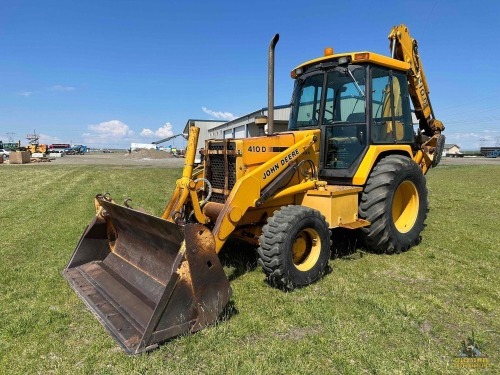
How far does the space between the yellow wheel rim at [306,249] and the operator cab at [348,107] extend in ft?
4.68

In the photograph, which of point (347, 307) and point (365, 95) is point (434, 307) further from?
point (365, 95)

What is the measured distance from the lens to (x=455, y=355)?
3232mm

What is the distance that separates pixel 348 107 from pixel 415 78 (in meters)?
2.27

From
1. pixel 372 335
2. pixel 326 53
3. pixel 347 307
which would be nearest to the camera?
pixel 372 335

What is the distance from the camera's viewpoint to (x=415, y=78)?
23.9ft

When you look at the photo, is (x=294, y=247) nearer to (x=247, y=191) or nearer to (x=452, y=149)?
(x=247, y=191)

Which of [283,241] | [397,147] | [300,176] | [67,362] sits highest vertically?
[397,147]

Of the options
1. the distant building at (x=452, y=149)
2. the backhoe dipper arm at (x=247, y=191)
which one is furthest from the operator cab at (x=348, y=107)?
the distant building at (x=452, y=149)

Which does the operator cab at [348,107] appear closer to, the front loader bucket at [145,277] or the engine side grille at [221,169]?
the engine side grille at [221,169]

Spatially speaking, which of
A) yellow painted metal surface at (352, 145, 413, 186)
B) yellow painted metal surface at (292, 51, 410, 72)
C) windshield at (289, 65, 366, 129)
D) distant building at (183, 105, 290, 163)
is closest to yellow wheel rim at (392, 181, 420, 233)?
yellow painted metal surface at (352, 145, 413, 186)

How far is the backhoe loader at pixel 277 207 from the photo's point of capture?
3.56 meters

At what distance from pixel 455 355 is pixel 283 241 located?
6.23ft

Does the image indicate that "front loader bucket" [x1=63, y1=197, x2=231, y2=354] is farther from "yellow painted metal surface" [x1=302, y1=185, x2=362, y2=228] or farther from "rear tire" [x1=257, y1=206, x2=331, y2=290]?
"yellow painted metal surface" [x1=302, y1=185, x2=362, y2=228]

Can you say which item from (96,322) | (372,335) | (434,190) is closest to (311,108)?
(372,335)
